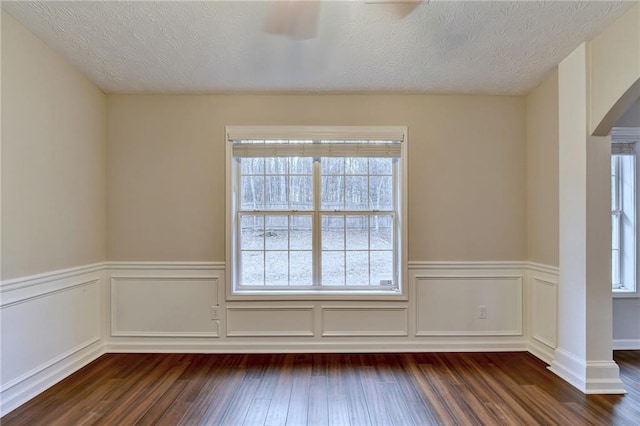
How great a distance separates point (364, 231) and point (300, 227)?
0.65 meters

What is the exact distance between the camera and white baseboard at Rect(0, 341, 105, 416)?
2192 millimetres

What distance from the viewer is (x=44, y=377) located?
246 cm

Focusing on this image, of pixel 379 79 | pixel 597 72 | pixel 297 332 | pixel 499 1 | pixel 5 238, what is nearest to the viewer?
pixel 499 1

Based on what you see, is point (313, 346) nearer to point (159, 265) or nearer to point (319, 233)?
point (319, 233)

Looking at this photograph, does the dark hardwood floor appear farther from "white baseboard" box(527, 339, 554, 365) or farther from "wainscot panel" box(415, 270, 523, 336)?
"wainscot panel" box(415, 270, 523, 336)

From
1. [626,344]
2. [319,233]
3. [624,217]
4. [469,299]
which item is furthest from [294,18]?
[626,344]

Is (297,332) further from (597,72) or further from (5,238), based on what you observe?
(597,72)

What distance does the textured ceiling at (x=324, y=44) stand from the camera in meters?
2.10

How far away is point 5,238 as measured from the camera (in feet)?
7.10

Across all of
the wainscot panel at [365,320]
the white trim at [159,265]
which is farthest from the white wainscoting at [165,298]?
the wainscot panel at [365,320]

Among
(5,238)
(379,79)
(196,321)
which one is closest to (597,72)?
(379,79)

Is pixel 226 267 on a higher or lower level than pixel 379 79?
lower

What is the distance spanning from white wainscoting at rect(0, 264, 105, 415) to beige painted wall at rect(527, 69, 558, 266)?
411 centimetres

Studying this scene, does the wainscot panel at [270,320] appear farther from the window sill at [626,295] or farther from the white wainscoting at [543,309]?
the window sill at [626,295]
